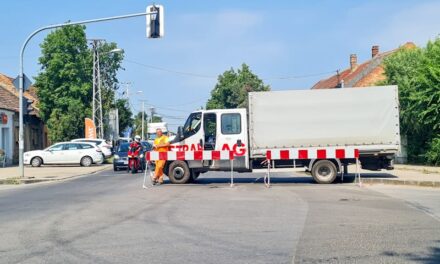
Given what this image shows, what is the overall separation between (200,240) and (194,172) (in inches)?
392

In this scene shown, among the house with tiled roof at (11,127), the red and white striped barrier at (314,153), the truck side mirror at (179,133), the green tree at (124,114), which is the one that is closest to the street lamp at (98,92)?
the house with tiled roof at (11,127)

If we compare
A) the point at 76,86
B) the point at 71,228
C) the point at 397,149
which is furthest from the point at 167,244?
the point at 76,86

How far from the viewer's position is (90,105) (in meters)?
48.3

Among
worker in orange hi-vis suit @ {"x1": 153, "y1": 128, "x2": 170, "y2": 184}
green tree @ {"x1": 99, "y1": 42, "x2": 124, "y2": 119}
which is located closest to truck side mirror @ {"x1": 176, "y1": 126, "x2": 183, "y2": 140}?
worker in orange hi-vis suit @ {"x1": 153, "y1": 128, "x2": 170, "y2": 184}

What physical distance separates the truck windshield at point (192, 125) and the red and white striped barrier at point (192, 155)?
0.87m

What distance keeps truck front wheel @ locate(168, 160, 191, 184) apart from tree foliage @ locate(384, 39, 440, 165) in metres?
12.1

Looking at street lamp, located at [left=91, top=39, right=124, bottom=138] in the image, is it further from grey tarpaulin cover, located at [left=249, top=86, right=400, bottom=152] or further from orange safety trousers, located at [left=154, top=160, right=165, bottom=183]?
grey tarpaulin cover, located at [left=249, top=86, right=400, bottom=152]

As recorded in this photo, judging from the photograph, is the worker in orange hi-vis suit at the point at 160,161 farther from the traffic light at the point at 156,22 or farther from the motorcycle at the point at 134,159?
the motorcycle at the point at 134,159

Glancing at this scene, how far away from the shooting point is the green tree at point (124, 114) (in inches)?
2368

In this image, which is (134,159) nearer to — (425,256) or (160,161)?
(160,161)

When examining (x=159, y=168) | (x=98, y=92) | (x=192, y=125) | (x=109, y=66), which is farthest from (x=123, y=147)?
(x=109, y=66)

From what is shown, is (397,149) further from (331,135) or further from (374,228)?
(374,228)

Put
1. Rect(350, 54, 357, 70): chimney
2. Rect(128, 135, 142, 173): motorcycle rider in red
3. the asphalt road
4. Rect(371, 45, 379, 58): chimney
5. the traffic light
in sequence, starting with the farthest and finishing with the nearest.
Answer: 1. Rect(350, 54, 357, 70): chimney
2. Rect(371, 45, 379, 58): chimney
3. Rect(128, 135, 142, 173): motorcycle rider in red
4. the traffic light
5. the asphalt road

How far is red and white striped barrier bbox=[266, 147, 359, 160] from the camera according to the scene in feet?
55.1
